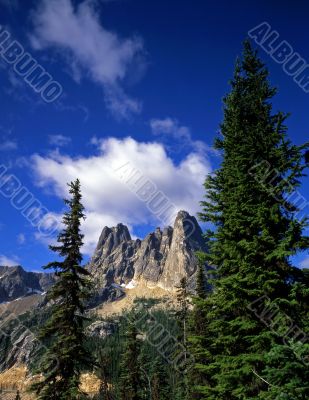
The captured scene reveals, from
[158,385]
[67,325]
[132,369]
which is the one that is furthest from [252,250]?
[158,385]

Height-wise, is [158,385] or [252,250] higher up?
[252,250]

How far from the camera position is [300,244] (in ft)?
41.7

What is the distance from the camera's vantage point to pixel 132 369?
37.1 meters

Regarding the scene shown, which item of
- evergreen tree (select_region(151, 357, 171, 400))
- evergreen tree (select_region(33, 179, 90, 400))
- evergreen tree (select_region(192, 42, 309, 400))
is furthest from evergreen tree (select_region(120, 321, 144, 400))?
evergreen tree (select_region(192, 42, 309, 400))

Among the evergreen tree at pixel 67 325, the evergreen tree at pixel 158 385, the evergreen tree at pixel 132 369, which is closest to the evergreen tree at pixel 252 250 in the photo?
the evergreen tree at pixel 67 325

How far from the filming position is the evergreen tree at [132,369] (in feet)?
121

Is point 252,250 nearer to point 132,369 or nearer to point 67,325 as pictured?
point 67,325

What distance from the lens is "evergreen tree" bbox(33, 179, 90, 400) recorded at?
1897 centimetres

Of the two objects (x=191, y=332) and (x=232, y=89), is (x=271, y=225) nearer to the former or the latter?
(x=232, y=89)

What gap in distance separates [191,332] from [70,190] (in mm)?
18122

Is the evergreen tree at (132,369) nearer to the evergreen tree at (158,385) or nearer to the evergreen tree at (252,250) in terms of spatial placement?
the evergreen tree at (158,385)

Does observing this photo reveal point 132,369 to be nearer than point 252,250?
No

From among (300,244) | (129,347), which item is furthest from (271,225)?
(129,347)

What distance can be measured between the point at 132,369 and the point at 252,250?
28621 millimetres
